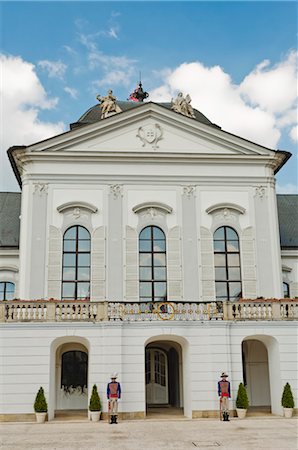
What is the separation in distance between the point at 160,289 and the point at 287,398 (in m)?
7.52

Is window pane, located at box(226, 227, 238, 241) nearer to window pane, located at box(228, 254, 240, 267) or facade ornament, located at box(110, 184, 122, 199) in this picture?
window pane, located at box(228, 254, 240, 267)

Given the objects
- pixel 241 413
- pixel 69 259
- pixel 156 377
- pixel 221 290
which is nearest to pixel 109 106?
pixel 69 259

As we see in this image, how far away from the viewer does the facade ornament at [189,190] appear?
27500mm

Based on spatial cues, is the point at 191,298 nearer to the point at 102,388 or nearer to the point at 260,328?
the point at 260,328

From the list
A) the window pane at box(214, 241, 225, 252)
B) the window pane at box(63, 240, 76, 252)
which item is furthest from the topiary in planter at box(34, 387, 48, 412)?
the window pane at box(214, 241, 225, 252)

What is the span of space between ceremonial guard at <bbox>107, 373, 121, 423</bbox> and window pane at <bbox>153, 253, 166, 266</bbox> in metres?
7.31

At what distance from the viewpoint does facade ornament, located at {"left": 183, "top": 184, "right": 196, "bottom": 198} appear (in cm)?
2750

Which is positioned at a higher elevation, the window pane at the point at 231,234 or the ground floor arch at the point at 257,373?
the window pane at the point at 231,234

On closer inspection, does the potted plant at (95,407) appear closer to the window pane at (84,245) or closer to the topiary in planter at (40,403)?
the topiary in planter at (40,403)

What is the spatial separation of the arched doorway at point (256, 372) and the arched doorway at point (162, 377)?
3109mm

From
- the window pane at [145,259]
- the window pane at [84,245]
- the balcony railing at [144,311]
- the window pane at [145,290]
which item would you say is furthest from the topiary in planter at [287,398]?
the window pane at [84,245]

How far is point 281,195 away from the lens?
121 feet

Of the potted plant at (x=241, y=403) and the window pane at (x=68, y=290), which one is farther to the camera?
the window pane at (x=68, y=290)

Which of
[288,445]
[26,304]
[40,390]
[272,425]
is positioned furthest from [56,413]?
[288,445]
